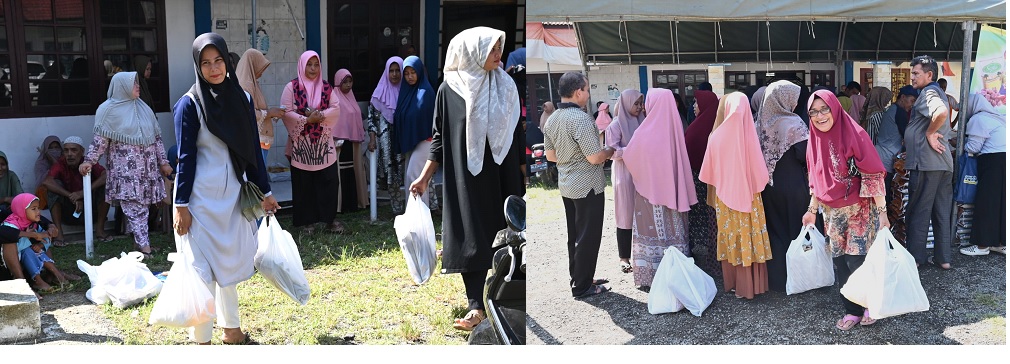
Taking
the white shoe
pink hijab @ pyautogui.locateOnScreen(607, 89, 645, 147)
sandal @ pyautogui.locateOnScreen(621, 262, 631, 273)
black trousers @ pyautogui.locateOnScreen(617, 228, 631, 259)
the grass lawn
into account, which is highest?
pink hijab @ pyautogui.locateOnScreen(607, 89, 645, 147)

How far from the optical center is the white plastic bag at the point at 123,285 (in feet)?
15.4

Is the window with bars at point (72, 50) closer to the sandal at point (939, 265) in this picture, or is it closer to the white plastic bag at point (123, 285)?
the white plastic bag at point (123, 285)

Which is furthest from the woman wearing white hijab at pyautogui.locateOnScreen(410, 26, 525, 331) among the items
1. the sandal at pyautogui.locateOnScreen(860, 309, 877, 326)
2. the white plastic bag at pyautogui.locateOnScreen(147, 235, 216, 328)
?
the sandal at pyautogui.locateOnScreen(860, 309, 877, 326)

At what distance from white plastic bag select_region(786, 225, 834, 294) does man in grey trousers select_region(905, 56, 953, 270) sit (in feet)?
1.44

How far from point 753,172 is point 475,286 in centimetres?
126

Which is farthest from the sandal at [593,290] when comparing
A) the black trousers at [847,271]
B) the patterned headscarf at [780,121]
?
the black trousers at [847,271]

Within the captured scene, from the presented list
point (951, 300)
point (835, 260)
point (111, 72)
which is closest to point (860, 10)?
point (835, 260)

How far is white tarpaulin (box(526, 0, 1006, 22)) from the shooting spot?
11.9ft

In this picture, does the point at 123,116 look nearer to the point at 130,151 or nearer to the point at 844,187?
the point at 130,151

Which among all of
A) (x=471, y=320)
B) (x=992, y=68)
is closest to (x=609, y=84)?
(x=471, y=320)

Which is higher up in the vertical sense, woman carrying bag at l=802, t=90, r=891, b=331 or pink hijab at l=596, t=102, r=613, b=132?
pink hijab at l=596, t=102, r=613, b=132

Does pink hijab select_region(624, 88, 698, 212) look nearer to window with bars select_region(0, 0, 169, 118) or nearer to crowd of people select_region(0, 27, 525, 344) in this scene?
crowd of people select_region(0, 27, 525, 344)

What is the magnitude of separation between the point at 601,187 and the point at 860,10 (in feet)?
3.98
